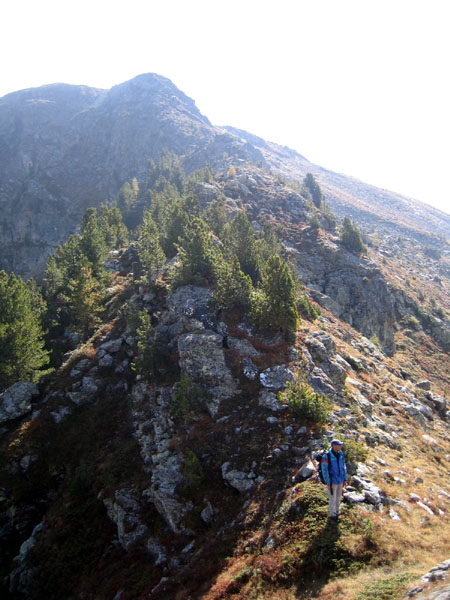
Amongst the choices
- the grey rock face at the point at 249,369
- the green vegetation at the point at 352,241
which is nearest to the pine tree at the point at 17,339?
the grey rock face at the point at 249,369

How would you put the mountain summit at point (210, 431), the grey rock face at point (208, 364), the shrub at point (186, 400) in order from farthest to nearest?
the grey rock face at point (208, 364) → the shrub at point (186, 400) → the mountain summit at point (210, 431)

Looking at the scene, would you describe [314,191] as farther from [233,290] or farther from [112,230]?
[233,290]

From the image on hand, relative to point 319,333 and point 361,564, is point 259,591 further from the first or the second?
point 319,333

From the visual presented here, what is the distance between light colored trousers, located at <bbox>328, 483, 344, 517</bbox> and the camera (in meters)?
11.5

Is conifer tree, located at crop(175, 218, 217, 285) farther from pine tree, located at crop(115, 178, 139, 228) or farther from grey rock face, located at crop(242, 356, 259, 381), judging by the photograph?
pine tree, located at crop(115, 178, 139, 228)

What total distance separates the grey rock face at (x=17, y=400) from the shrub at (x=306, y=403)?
21.9 m

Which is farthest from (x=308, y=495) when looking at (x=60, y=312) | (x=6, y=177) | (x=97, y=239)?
(x=6, y=177)

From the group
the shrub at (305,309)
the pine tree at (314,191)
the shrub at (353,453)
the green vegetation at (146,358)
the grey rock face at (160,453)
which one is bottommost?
the grey rock face at (160,453)

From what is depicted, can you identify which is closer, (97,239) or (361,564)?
(361,564)

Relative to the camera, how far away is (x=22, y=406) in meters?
26.8

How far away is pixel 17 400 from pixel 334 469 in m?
26.7

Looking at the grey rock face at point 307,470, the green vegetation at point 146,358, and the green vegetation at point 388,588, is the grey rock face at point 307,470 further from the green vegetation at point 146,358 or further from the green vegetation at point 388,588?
the green vegetation at point 146,358

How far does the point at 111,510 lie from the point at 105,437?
20.8 feet

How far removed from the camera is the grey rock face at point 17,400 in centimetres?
2627
